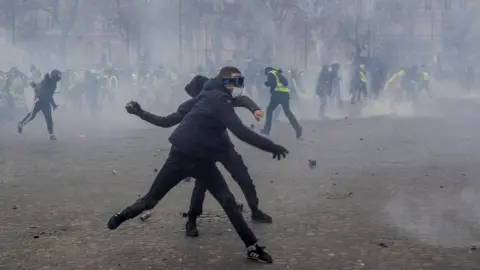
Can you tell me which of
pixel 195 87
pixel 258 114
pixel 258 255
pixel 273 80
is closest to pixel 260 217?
pixel 195 87

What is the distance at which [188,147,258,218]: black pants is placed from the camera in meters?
7.20

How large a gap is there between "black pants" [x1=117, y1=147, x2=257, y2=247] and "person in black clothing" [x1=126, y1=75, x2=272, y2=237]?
1.39 feet

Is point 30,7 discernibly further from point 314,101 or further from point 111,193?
point 111,193

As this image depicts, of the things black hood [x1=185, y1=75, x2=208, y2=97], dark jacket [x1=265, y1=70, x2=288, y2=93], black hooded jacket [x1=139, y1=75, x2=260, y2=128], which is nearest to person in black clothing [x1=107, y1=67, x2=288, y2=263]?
black hooded jacket [x1=139, y1=75, x2=260, y2=128]

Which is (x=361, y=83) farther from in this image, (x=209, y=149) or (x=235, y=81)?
(x=209, y=149)

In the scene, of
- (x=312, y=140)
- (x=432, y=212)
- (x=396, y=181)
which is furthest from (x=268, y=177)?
(x=312, y=140)

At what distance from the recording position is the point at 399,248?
646 cm

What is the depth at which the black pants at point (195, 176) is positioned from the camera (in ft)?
20.3

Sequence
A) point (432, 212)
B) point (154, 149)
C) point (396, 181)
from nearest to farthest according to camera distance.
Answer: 1. point (432, 212)
2. point (396, 181)
3. point (154, 149)

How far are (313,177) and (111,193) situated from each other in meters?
2.93

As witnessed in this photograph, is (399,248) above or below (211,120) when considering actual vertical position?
below

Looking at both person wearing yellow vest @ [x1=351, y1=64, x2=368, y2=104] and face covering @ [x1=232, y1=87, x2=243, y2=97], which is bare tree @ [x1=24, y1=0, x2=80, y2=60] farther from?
face covering @ [x1=232, y1=87, x2=243, y2=97]

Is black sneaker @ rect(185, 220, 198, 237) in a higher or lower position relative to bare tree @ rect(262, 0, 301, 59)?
lower

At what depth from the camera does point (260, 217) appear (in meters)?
7.65
